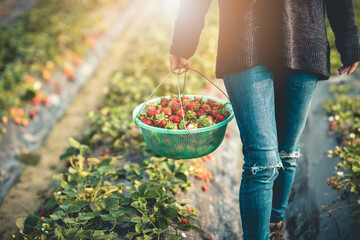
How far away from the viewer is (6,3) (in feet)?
30.0

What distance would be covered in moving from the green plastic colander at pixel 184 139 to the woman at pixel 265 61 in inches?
9.8

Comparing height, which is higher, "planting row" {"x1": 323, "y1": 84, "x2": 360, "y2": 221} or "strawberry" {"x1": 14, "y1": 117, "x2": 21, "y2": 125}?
"planting row" {"x1": 323, "y1": 84, "x2": 360, "y2": 221}

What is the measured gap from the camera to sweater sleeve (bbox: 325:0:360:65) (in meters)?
1.50

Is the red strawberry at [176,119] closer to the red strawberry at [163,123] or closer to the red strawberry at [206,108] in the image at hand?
the red strawberry at [163,123]

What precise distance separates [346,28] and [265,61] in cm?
49

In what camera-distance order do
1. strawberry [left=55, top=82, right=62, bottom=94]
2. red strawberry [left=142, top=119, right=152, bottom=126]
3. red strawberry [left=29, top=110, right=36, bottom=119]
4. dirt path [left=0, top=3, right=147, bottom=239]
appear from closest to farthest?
red strawberry [left=142, top=119, right=152, bottom=126], dirt path [left=0, top=3, right=147, bottom=239], red strawberry [left=29, top=110, right=36, bottom=119], strawberry [left=55, top=82, right=62, bottom=94]

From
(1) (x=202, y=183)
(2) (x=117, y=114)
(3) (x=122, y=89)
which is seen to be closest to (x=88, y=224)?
(1) (x=202, y=183)

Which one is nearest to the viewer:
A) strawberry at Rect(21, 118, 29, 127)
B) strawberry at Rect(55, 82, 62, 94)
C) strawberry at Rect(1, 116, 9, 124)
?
strawberry at Rect(1, 116, 9, 124)

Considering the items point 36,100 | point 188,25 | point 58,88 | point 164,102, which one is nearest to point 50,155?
point 36,100

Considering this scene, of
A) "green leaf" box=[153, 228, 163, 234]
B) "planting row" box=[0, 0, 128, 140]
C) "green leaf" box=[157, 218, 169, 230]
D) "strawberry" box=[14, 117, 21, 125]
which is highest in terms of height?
"planting row" box=[0, 0, 128, 140]

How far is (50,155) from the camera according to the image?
333cm

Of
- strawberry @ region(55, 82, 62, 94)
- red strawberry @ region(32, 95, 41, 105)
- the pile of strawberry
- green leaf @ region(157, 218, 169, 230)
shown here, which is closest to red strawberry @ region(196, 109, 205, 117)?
the pile of strawberry

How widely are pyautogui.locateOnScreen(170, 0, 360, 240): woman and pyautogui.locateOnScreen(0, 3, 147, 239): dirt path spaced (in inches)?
74.8

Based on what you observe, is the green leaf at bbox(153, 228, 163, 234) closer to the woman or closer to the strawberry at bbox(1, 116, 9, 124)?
the woman
